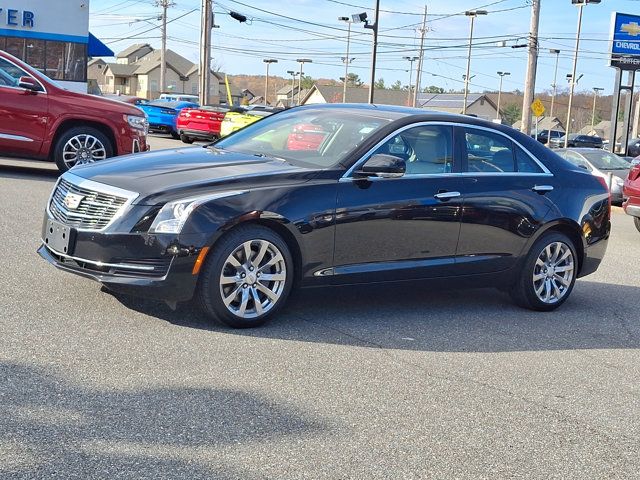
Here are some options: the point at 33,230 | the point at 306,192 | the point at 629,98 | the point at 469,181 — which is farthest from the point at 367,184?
the point at 629,98

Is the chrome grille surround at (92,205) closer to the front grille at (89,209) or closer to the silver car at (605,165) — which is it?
the front grille at (89,209)

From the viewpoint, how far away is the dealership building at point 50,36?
30.1 m

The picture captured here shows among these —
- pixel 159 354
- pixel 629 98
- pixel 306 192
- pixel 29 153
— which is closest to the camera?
pixel 159 354

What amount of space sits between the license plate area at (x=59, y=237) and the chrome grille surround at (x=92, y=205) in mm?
45

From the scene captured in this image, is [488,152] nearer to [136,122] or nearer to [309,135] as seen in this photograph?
[309,135]

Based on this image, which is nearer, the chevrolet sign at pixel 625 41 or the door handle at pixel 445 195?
the door handle at pixel 445 195

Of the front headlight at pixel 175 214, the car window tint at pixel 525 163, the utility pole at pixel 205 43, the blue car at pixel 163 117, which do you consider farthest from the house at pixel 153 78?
the front headlight at pixel 175 214

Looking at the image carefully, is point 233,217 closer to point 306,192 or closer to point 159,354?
point 306,192

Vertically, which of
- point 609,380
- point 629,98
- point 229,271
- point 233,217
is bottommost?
point 609,380

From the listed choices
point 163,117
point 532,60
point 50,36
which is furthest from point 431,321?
point 163,117

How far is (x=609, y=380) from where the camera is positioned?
562cm

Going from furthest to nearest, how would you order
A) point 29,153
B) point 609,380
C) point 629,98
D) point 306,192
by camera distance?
point 629,98 < point 29,153 < point 306,192 < point 609,380

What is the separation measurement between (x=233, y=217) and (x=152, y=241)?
0.56 meters

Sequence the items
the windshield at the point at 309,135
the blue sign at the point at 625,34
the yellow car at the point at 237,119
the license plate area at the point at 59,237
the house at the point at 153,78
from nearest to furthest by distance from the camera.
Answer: the license plate area at the point at 59,237
the windshield at the point at 309,135
the yellow car at the point at 237,119
the blue sign at the point at 625,34
the house at the point at 153,78
